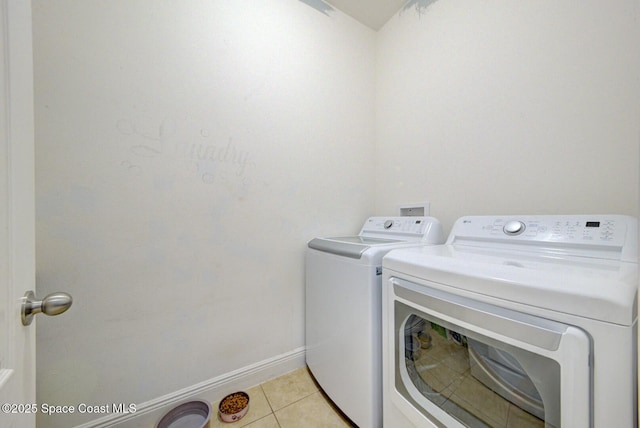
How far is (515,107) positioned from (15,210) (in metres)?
1.77

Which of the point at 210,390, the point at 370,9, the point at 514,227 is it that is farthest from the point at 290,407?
the point at 370,9

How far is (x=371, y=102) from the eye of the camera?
183cm

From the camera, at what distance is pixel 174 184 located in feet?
3.58

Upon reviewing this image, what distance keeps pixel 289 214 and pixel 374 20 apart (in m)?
1.69

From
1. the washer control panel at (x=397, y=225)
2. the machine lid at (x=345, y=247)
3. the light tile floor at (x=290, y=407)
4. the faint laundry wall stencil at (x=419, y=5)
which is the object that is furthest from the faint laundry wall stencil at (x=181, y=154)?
the faint laundry wall stencil at (x=419, y=5)

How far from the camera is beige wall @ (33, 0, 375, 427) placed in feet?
2.93

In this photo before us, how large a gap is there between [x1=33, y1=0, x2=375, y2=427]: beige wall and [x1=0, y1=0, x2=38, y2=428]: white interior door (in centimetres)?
54

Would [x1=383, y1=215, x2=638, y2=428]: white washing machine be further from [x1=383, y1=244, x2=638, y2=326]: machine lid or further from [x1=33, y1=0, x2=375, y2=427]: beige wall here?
[x1=33, y1=0, x2=375, y2=427]: beige wall

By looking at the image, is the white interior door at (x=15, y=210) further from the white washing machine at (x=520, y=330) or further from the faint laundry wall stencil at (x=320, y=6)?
the faint laundry wall stencil at (x=320, y=6)

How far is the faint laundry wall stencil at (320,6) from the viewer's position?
151cm

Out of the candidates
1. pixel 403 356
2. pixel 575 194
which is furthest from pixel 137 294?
pixel 575 194

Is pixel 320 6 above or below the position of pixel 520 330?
above

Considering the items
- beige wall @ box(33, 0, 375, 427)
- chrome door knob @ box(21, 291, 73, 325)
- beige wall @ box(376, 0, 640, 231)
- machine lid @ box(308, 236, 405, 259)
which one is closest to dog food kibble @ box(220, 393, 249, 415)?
beige wall @ box(33, 0, 375, 427)

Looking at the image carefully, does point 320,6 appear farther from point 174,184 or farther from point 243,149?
point 174,184
